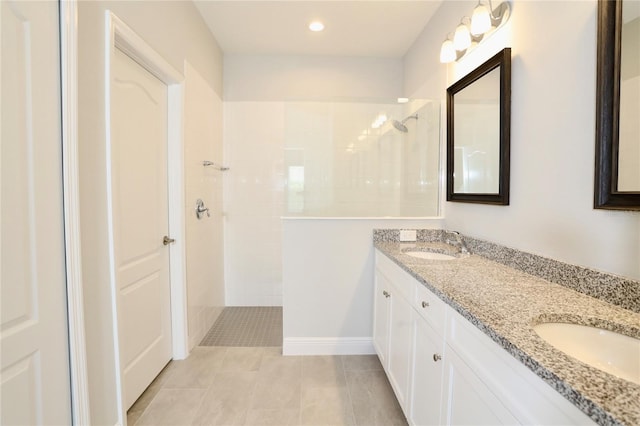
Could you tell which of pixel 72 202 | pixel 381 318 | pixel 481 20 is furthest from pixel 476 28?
pixel 72 202

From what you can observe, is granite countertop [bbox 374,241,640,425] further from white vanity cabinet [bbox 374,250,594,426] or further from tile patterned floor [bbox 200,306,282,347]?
tile patterned floor [bbox 200,306,282,347]

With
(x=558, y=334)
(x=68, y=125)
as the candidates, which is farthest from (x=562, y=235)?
(x=68, y=125)

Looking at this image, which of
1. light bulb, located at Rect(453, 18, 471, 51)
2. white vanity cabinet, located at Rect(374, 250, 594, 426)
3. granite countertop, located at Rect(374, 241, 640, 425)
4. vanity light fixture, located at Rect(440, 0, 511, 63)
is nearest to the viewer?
granite countertop, located at Rect(374, 241, 640, 425)

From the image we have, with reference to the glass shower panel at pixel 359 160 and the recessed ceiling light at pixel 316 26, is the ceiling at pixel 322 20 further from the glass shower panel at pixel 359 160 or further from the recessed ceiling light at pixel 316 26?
the glass shower panel at pixel 359 160

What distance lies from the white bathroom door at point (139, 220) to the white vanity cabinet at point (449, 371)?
1443 mm

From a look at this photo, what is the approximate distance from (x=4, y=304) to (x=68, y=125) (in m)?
0.65

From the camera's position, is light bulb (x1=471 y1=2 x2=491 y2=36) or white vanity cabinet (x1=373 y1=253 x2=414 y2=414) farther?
light bulb (x1=471 y1=2 x2=491 y2=36)

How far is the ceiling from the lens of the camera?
2.34m

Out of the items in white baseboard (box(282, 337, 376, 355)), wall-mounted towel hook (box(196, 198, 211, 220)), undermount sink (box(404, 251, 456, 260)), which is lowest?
white baseboard (box(282, 337, 376, 355))

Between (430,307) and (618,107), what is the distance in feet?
3.11

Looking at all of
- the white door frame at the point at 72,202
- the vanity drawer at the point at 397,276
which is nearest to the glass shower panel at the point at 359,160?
the vanity drawer at the point at 397,276

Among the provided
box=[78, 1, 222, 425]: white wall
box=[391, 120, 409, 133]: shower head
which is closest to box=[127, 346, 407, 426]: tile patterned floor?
box=[78, 1, 222, 425]: white wall

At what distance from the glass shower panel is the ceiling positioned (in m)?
0.71

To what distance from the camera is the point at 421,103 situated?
246cm
